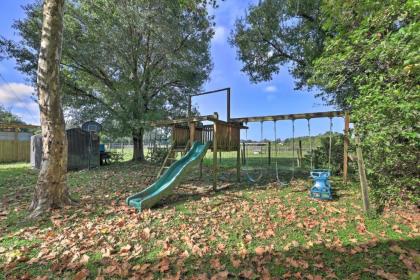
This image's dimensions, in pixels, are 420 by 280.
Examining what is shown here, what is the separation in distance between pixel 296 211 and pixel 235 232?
5.14 ft

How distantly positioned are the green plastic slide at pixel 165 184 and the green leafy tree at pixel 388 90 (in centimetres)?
377

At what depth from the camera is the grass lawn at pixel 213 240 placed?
277 centimetres

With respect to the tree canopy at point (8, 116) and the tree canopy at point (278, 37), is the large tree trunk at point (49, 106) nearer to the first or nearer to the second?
the tree canopy at point (278, 37)

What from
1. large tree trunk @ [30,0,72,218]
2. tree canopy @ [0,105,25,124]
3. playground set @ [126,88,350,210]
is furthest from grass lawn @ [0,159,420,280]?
tree canopy @ [0,105,25,124]

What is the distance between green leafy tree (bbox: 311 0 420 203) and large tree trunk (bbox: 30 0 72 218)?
5.31m

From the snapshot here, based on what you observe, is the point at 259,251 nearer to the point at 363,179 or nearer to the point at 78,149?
the point at 363,179

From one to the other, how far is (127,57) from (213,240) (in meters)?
11.1

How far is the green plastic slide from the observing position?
16.1 ft

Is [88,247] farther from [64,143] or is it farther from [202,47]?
[202,47]

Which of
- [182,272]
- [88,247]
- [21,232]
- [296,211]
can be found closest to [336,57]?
[296,211]

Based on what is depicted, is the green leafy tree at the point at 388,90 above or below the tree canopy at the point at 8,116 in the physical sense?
below

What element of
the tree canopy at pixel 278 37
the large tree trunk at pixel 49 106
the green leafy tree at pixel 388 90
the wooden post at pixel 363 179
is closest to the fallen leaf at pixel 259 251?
the green leafy tree at pixel 388 90

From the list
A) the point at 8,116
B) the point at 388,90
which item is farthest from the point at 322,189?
the point at 8,116

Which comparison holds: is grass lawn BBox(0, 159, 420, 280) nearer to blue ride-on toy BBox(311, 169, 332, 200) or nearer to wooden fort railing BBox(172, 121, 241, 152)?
blue ride-on toy BBox(311, 169, 332, 200)
